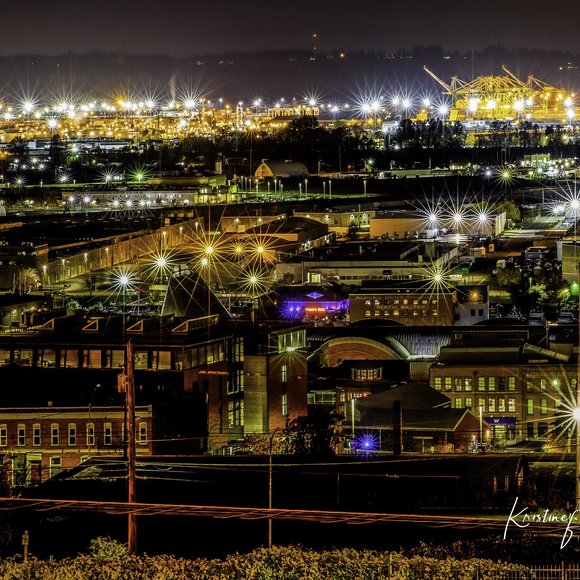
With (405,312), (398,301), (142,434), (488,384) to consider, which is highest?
(398,301)

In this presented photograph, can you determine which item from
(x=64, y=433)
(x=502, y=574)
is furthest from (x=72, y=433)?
(x=502, y=574)

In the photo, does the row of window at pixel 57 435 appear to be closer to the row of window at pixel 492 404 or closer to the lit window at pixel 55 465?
the lit window at pixel 55 465

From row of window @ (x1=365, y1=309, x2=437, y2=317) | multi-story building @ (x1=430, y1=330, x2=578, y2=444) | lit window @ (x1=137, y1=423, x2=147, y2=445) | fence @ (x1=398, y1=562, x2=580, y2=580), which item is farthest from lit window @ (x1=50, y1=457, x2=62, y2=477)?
row of window @ (x1=365, y1=309, x2=437, y2=317)

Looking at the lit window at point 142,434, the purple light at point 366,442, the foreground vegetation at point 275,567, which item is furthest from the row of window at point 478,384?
the foreground vegetation at point 275,567

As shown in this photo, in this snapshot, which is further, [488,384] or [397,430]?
[488,384]

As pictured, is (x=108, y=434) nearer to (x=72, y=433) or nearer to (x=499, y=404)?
(x=72, y=433)

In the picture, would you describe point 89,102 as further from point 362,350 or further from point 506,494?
point 506,494

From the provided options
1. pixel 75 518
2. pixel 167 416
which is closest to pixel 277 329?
pixel 167 416
